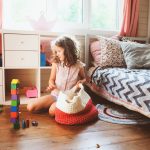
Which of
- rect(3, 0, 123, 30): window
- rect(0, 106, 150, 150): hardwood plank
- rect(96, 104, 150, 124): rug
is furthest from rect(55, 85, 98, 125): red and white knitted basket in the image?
rect(3, 0, 123, 30): window

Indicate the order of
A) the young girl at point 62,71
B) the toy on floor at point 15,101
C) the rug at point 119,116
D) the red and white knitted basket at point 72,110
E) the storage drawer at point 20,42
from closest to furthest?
the toy on floor at point 15,101
the red and white knitted basket at point 72,110
the rug at point 119,116
the young girl at point 62,71
the storage drawer at point 20,42

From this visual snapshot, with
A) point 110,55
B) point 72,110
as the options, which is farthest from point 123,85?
point 110,55

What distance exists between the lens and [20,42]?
216 cm

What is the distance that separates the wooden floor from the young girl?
0.80 feet

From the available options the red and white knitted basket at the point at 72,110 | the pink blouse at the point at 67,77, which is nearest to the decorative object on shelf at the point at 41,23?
the pink blouse at the point at 67,77

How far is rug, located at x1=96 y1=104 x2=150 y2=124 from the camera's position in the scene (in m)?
Result: 1.81

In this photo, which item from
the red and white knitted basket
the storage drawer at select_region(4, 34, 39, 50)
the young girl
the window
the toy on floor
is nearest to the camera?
the toy on floor

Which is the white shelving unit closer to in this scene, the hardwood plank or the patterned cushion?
the hardwood plank

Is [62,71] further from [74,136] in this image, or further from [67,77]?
[74,136]

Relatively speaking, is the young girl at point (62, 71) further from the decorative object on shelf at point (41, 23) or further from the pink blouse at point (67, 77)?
the decorative object on shelf at point (41, 23)

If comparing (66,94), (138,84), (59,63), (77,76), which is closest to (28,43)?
(59,63)

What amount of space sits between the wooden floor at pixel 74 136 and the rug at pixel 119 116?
0.08 metres

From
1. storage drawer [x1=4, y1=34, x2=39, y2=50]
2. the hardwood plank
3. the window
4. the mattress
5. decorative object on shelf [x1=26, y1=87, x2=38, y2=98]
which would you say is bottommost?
the hardwood plank

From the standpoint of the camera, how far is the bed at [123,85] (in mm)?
1562
